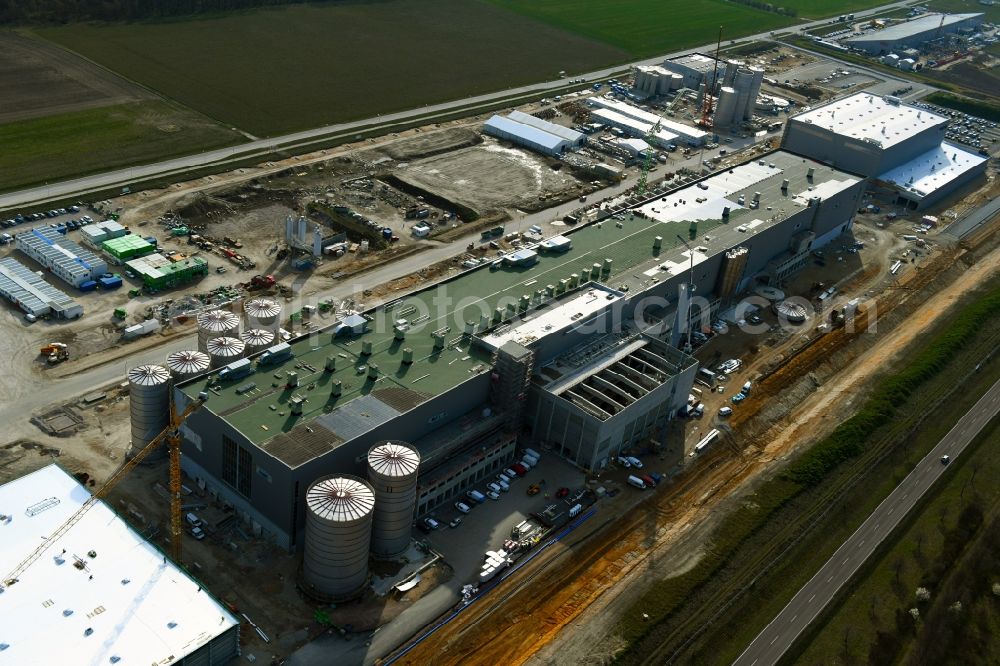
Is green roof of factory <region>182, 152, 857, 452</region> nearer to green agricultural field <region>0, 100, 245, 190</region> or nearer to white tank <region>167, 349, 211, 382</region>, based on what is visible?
white tank <region>167, 349, 211, 382</region>

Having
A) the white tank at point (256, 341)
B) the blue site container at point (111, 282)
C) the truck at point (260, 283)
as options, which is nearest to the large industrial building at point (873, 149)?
the truck at point (260, 283)

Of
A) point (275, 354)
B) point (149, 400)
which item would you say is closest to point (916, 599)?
point (275, 354)

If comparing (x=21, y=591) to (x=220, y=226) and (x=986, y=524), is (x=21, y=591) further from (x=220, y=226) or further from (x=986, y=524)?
(x=986, y=524)

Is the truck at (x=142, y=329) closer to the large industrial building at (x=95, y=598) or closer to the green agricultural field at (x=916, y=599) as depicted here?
the large industrial building at (x=95, y=598)

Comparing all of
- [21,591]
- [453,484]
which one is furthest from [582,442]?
[21,591]

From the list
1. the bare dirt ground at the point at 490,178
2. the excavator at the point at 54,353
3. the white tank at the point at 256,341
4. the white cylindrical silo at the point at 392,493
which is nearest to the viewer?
the white cylindrical silo at the point at 392,493

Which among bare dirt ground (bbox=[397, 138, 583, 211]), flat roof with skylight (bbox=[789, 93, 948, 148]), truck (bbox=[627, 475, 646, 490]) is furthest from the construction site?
flat roof with skylight (bbox=[789, 93, 948, 148])

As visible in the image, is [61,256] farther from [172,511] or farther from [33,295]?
[172,511]
